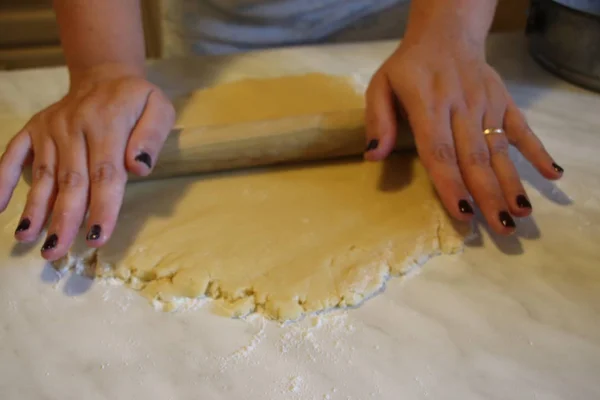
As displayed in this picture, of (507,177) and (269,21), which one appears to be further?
(269,21)

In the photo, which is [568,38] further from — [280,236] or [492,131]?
[280,236]

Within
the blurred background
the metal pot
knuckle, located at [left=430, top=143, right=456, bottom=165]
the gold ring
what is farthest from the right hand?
the blurred background

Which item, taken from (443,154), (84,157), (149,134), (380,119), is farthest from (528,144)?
(84,157)

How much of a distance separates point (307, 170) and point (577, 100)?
76cm

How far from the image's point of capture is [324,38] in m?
1.64

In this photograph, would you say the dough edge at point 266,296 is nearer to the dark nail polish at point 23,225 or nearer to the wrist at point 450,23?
the dark nail polish at point 23,225

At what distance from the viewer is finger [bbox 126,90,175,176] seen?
0.91m

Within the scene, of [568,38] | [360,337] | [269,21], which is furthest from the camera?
[269,21]

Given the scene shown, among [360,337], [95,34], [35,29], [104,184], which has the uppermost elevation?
[95,34]

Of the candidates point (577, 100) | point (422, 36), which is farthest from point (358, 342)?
point (577, 100)

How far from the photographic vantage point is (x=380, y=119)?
98 cm

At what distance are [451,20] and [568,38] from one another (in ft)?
1.52

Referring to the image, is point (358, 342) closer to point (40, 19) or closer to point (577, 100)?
point (577, 100)

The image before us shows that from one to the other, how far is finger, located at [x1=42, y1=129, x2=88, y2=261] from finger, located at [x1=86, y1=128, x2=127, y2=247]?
2 cm
